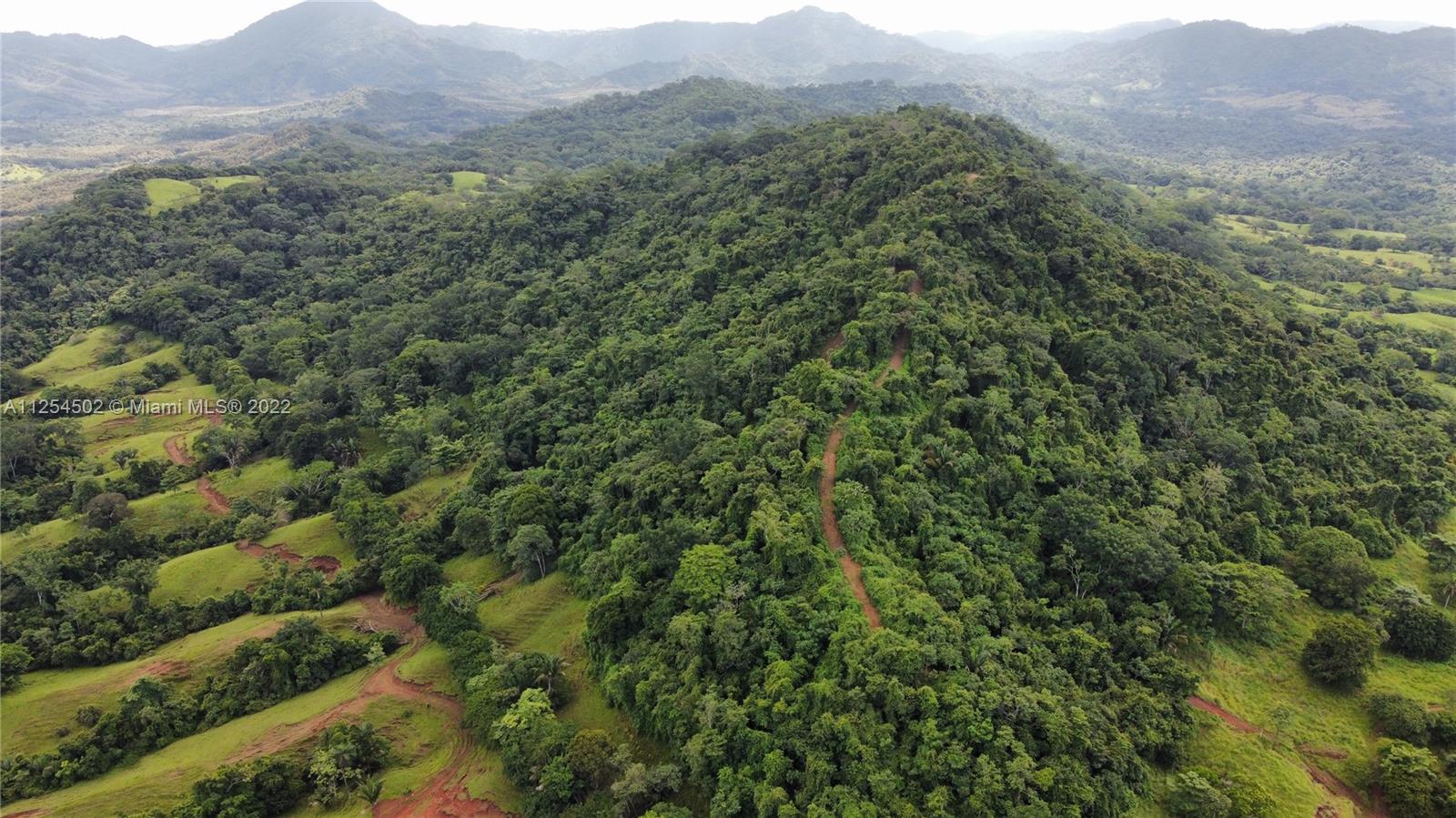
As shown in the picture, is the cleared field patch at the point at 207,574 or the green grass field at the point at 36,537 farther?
the green grass field at the point at 36,537

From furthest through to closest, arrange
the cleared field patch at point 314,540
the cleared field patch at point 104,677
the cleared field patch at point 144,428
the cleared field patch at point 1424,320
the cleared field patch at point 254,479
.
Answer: the cleared field patch at point 1424,320, the cleared field patch at point 144,428, the cleared field patch at point 254,479, the cleared field patch at point 314,540, the cleared field patch at point 104,677

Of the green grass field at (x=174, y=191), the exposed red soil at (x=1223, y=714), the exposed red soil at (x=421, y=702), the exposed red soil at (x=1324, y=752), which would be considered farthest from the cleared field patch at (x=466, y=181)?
the exposed red soil at (x=1324, y=752)

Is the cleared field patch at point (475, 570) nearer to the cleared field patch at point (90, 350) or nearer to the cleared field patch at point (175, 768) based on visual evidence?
the cleared field patch at point (175, 768)

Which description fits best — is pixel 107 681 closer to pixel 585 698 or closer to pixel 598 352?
pixel 585 698

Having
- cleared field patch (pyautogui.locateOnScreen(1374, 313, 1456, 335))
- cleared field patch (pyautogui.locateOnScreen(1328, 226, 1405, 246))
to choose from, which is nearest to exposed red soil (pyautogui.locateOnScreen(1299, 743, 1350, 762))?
cleared field patch (pyautogui.locateOnScreen(1374, 313, 1456, 335))

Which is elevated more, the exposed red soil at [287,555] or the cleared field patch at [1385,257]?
the cleared field patch at [1385,257]

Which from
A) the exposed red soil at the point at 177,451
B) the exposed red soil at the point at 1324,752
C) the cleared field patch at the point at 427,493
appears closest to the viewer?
the exposed red soil at the point at 1324,752

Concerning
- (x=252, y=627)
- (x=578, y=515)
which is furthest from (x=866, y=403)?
(x=252, y=627)
